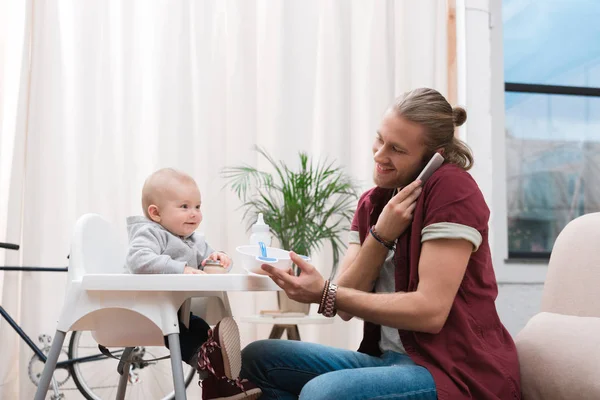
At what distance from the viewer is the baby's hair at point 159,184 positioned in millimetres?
1834

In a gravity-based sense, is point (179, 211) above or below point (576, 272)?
above

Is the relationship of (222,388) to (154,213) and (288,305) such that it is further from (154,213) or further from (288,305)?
(288,305)

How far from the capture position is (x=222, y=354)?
54.7 inches

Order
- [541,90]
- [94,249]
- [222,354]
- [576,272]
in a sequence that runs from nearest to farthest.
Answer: [222,354]
[576,272]
[94,249]
[541,90]

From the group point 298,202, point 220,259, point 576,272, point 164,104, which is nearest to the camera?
point 576,272

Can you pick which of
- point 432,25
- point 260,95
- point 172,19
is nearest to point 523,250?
point 432,25

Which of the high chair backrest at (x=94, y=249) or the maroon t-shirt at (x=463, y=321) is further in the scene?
the high chair backrest at (x=94, y=249)

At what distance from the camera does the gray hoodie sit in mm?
1632

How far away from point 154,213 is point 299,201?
116 cm

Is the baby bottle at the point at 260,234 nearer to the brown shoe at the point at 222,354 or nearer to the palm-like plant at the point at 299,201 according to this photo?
the brown shoe at the point at 222,354

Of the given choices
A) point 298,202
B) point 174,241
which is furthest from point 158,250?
point 298,202

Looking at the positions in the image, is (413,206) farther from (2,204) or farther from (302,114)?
(2,204)

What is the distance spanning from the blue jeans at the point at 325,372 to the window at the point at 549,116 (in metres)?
2.22

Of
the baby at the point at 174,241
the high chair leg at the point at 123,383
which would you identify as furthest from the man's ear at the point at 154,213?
the high chair leg at the point at 123,383
